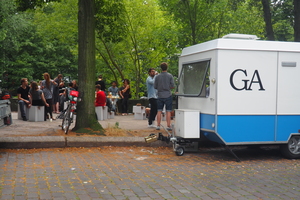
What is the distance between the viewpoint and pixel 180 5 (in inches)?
776

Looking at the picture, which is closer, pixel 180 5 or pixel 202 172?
pixel 202 172

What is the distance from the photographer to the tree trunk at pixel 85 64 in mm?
11138

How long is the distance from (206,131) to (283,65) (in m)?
2.32

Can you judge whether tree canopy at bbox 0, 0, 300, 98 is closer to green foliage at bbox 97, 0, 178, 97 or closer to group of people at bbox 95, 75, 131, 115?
green foliage at bbox 97, 0, 178, 97

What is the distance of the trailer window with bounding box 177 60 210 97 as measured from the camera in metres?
9.30

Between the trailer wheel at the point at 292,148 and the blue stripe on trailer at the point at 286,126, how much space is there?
207 mm

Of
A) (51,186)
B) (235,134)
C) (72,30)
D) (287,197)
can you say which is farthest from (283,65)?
(72,30)

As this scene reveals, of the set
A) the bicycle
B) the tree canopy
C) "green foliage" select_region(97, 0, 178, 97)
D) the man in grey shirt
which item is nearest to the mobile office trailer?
the man in grey shirt

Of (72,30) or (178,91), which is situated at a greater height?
(72,30)

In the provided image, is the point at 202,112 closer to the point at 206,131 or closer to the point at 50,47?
the point at 206,131

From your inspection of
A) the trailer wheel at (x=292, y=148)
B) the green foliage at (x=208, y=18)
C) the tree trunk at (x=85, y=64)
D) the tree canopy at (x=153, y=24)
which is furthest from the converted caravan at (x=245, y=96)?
the green foliage at (x=208, y=18)

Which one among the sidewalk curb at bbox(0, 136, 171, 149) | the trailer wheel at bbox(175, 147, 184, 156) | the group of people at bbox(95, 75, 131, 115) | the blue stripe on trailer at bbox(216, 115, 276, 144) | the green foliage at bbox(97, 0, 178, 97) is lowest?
the trailer wheel at bbox(175, 147, 184, 156)

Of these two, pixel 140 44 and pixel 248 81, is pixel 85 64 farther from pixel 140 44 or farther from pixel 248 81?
pixel 140 44

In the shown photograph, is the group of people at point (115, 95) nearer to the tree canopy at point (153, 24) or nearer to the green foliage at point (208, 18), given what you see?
the tree canopy at point (153, 24)
